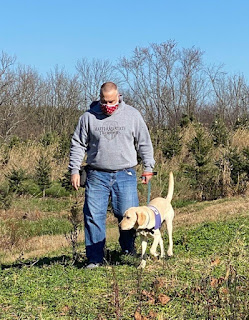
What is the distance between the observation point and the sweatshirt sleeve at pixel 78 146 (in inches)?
222

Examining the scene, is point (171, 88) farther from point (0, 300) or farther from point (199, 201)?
point (0, 300)

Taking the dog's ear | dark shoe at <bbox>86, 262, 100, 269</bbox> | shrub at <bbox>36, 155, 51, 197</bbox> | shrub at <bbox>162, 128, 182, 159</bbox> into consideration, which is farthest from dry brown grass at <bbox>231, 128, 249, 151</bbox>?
the dog's ear

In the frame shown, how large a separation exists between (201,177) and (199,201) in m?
0.78

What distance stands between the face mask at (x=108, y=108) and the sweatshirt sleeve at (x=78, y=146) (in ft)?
0.92

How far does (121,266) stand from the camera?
5211mm

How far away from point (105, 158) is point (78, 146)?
0.38 meters

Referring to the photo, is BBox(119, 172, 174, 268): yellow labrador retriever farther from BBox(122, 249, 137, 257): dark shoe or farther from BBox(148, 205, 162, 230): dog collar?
BBox(122, 249, 137, 257): dark shoe

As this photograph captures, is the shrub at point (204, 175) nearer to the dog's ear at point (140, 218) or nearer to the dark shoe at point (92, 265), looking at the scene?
the dark shoe at point (92, 265)

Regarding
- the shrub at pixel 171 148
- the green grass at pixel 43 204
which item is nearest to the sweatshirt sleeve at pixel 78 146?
the green grass at pixel 43 204

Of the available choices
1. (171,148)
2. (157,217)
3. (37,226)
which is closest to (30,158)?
(171,148)

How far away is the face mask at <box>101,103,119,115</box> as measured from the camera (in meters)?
5.46

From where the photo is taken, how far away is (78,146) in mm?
5688

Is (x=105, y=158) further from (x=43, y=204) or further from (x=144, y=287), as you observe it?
(x=43, y=204)

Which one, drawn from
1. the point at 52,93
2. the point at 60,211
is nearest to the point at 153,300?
the point at 60,211
